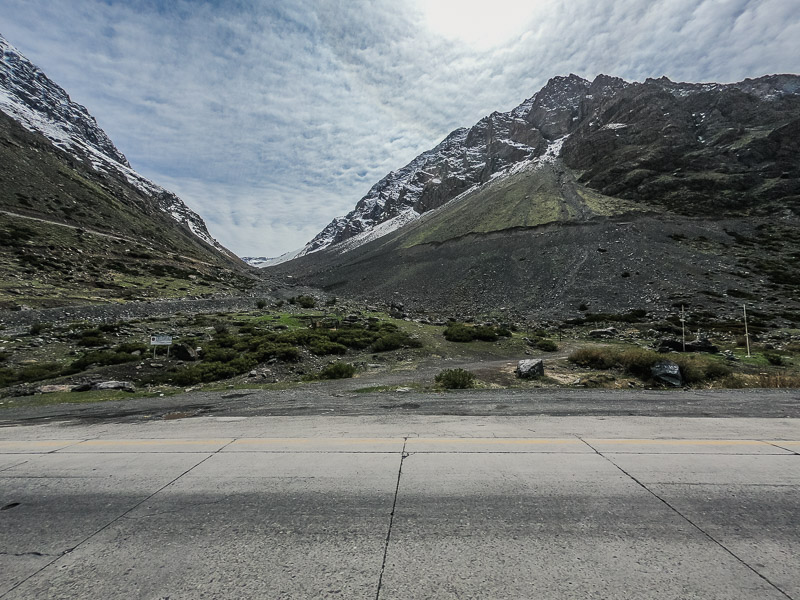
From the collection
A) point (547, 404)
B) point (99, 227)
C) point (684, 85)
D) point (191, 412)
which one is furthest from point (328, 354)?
point (684, 85)

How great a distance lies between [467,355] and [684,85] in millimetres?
193693

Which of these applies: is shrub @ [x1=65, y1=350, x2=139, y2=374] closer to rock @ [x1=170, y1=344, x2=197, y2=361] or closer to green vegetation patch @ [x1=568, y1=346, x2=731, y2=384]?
rock @ [x1=170, y1=344, x2=197, y2=361]

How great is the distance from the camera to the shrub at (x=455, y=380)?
1257cm

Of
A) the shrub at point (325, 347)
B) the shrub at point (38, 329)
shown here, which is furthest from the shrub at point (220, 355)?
the shrub at point (38, 329)

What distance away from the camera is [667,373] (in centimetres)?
1287

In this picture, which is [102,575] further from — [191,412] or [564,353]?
[564,353]

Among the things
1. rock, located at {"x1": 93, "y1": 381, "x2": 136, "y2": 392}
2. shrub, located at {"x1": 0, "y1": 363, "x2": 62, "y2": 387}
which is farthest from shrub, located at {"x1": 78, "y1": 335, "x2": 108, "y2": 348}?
rock, located at {"x1": 93, "y1": 381, "x2": 136, "y2": 392}

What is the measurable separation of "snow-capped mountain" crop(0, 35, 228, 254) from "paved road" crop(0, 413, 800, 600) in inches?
5885

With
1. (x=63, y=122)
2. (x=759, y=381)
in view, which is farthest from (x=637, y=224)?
(x=63, y=122)

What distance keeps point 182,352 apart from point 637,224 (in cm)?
7366

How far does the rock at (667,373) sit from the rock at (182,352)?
2046cm

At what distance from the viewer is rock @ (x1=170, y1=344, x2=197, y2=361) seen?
17.7 m

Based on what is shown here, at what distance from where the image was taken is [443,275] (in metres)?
67.3

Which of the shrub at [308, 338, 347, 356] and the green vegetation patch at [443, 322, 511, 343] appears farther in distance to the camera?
the green vegetation patch at [443, 322, 511, 343]
